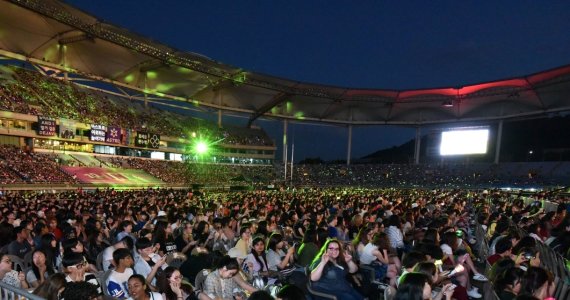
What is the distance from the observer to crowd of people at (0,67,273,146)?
3769 centimetres

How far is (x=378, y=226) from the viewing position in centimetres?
992

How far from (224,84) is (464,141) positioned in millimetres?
35630

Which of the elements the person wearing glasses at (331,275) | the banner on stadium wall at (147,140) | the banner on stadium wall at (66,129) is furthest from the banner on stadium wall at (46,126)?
the person wearing glasses at (331,275)

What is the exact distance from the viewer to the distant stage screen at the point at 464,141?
2053 inches

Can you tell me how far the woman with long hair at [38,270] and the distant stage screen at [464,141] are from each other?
55044mm

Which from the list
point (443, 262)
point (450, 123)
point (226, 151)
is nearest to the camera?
point (443, 262)

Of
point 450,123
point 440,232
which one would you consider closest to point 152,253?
point 440,232

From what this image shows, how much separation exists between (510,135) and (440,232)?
105880mm

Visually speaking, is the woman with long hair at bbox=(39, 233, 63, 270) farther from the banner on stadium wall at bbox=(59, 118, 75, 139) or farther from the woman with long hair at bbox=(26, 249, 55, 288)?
the banner on stadium wall at bbox=(59, 118, 75, 139)

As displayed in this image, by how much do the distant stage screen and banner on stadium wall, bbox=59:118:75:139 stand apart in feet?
156

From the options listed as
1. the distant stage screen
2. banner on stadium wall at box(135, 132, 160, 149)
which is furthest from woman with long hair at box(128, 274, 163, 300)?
the distant stage screen

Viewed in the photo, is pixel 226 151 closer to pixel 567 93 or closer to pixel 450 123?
pixel 450 123

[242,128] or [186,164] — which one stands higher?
[242,128]

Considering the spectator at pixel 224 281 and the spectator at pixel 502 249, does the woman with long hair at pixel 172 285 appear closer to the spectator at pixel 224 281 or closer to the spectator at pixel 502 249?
the spectator at pixel 224 281
